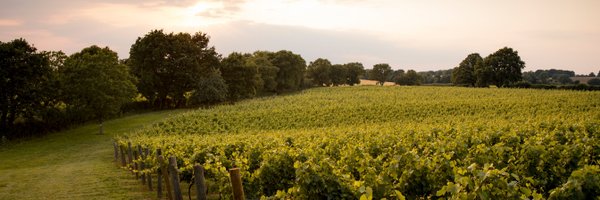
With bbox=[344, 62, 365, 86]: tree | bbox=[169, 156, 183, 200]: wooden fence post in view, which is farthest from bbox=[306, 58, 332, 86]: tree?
bbox=[169, 156, 183, 200]: wooden fence post

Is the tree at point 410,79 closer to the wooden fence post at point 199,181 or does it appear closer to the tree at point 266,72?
the tree at point 266,72

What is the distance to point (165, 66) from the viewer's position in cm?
6456

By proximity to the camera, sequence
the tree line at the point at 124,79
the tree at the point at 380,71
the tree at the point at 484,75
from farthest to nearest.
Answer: the tree at the point at 380,71
the tree at the point at 484,75
the tree line at the point at 124,79

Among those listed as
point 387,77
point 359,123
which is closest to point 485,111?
point 359,123

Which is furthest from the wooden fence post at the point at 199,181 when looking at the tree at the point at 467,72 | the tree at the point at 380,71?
the tree at the point at 380,71

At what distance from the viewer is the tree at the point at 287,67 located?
10338cm

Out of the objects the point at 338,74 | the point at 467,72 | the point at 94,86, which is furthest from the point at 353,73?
the point at 94,86

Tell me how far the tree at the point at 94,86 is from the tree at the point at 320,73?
3584 inches

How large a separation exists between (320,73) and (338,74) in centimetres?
575

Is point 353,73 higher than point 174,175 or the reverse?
higher

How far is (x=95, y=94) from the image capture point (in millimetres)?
44375

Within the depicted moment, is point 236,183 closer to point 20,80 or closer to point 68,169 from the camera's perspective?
point 68,169

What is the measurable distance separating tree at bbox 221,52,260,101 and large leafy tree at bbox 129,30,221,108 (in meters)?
6.86

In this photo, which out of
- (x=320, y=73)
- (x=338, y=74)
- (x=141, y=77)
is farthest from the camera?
(x=338, y=74)
